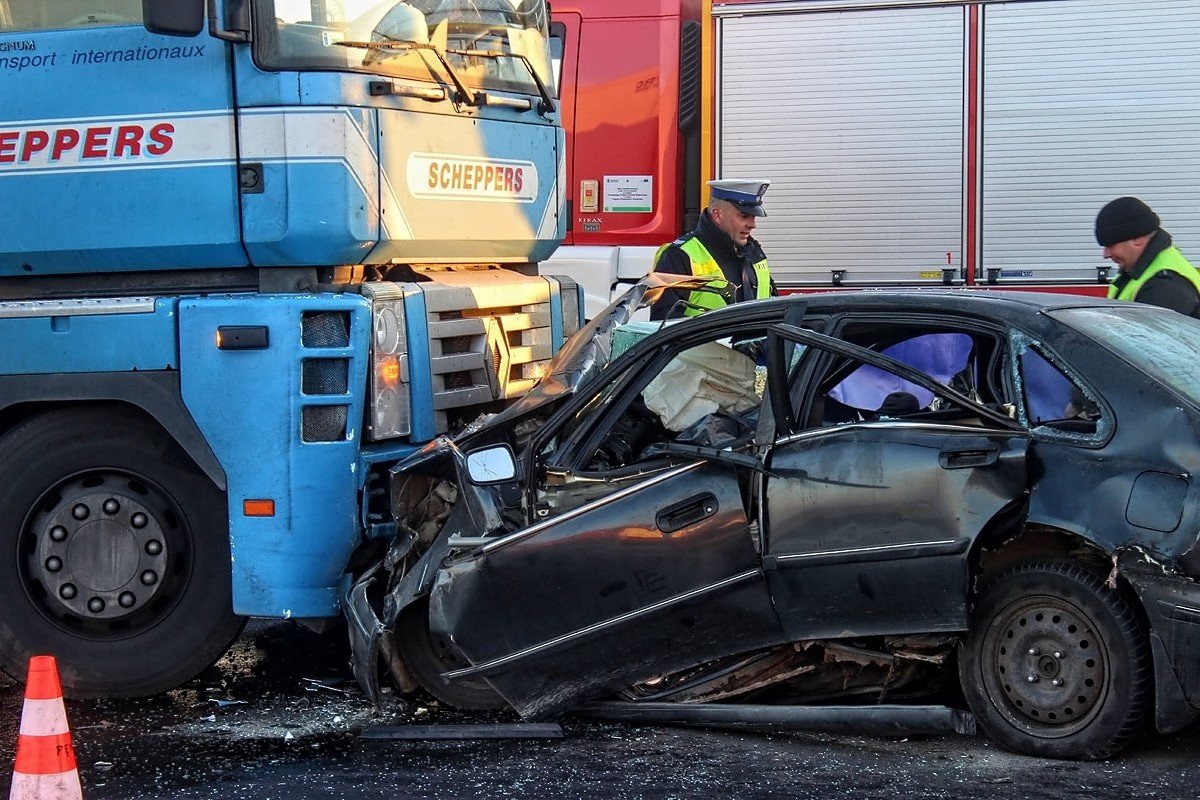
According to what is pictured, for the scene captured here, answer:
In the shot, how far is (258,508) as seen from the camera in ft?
19.5

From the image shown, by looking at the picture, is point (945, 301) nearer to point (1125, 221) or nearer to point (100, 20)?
point (1125, 221)

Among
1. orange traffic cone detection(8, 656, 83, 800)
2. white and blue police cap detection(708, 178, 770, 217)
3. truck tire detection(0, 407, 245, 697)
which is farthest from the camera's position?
white and blue police cap detection(708, 178, 770, 217)

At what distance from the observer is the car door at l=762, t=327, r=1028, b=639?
189 inches

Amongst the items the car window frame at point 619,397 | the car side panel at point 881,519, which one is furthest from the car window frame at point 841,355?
the car window frame at point 619,397

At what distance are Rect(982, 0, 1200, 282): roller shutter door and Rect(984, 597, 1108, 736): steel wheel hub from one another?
5318 mm

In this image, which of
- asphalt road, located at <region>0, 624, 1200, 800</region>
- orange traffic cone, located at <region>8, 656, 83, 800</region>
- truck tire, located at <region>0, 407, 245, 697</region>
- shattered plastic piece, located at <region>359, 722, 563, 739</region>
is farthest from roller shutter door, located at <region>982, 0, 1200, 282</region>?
orange traffic cone, located at <region>8, 656, 83, 800</region>

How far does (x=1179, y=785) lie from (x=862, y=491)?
4.21ft

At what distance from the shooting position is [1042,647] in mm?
4812

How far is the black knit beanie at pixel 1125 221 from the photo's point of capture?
701 centimetres

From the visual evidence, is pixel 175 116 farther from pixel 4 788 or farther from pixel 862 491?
pixel 862 491

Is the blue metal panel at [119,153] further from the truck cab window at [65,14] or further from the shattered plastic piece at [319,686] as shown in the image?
the shattered plastic piece at [319,686]

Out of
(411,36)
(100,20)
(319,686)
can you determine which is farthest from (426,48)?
(319,686)

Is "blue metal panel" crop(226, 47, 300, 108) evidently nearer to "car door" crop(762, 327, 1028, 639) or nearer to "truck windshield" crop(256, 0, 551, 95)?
"truck windshield" crop(256, 0, 551, 95)

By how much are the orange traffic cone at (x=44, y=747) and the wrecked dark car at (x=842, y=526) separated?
1.46 m
